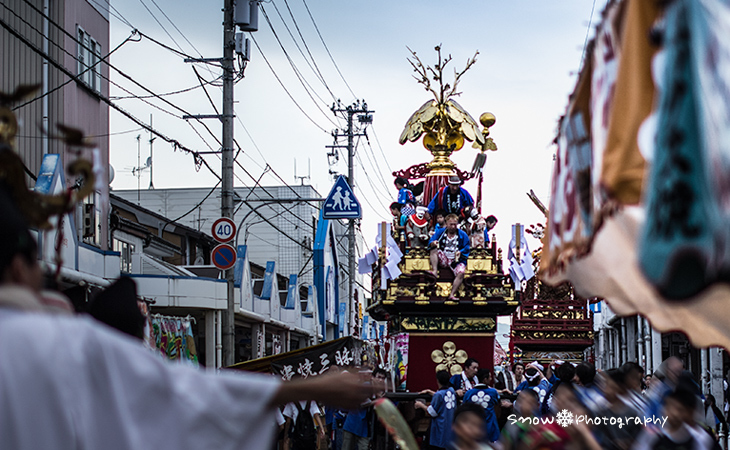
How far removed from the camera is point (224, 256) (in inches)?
706

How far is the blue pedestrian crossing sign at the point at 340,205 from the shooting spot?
29047 millimetres

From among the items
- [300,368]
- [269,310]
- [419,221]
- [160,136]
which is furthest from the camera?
[269,310]

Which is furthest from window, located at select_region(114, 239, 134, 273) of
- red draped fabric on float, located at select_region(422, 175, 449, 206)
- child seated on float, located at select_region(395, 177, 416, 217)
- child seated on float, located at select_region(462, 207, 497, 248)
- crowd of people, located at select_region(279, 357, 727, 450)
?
crowd of people, located at select_region(279, 357, 727, 450)

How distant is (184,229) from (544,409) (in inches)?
1090

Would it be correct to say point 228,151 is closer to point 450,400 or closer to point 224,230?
point 224,230

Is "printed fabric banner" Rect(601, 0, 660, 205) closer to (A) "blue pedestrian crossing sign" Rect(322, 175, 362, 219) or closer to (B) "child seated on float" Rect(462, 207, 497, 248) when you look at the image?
(B) "child seated on float" Rect(462, 207, 497, 248)

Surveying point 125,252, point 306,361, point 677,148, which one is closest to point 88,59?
point 125,252

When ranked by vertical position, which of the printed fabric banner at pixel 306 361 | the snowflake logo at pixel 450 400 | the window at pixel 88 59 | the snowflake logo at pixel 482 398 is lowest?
the snowflake logo at pixel 450 400

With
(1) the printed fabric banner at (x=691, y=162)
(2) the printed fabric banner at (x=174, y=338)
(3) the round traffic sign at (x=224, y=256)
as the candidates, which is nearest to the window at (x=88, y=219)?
(2) the printed fabric banner at (x=174, y=338)

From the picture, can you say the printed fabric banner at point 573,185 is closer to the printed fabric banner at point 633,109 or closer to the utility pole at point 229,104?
the printed fabric banner at point 633,109

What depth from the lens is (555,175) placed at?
4980mm

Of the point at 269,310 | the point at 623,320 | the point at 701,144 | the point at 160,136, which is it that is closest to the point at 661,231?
the point at 701,144

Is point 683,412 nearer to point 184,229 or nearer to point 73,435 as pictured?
point 73,435

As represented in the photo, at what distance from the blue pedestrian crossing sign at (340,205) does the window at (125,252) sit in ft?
19.8
